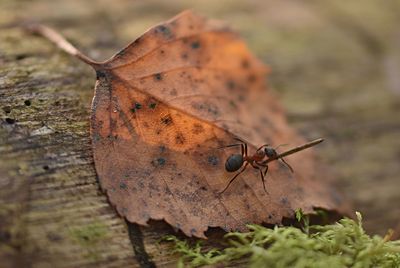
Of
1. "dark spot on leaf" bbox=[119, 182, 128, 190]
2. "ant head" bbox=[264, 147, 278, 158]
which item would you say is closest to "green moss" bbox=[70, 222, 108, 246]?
"dark spot on leaf" bbox=[119, 182, 128, 190]

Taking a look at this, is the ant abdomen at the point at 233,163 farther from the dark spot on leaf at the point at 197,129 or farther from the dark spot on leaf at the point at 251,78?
the dark spot on leaf at the point at 251,78

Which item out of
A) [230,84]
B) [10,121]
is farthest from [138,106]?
[230,84]

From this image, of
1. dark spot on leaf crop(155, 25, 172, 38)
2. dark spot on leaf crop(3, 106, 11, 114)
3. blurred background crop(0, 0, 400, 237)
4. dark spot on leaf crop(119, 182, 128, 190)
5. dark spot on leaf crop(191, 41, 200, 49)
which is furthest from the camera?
blurred background crop(0, 0, 400, 237)

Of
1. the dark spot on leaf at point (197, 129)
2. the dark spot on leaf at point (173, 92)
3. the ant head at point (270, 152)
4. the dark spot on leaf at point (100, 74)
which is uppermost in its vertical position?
the dark spot on leaf at point (100, 74)

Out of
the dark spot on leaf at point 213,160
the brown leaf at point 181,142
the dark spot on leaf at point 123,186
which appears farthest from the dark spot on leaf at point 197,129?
the dark spot on leaf at point 123,186

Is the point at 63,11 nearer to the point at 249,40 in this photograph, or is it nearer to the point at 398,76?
the point at 249,40

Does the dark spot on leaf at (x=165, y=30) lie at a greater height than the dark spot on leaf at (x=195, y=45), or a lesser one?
greater

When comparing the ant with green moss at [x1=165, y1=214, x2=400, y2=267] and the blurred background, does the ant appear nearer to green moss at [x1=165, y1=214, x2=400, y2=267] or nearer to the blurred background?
green moss at [x1=165, y1=214, x2=400, y2=267]

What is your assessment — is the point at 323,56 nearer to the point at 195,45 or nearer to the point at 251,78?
the point at 251,78
